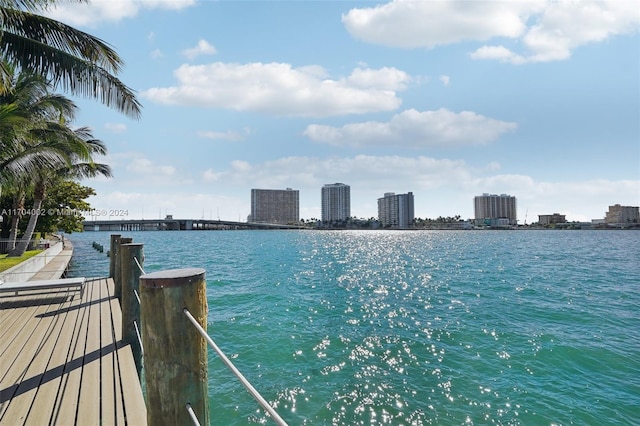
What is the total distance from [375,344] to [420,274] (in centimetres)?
1635

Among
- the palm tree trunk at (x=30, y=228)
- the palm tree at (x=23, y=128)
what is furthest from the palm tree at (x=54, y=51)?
the palm tree trunk at (x=30, y=228)

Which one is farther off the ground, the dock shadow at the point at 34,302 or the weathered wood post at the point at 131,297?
the weathered wood post at the point at 131,297

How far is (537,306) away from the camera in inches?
605

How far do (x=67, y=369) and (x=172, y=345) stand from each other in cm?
354

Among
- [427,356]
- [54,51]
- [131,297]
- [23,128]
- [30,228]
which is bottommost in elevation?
[427,356]

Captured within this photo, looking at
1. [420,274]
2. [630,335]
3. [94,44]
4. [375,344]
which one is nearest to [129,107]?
[94,44]

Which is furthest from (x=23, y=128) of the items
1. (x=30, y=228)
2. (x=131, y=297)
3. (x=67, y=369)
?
(x=30, y=228)

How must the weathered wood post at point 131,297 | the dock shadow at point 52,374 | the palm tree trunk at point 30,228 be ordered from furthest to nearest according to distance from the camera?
the palm tree trunk at point 30,228 → the weathered wood post at point 131,297 → the dock shadow at point 52,374

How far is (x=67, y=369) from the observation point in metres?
4.59

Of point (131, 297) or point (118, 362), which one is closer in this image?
point (118, 362)

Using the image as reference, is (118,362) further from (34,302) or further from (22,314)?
(34,302)

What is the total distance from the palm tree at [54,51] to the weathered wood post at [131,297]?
6553mm

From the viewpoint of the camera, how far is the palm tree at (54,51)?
9.03 metres

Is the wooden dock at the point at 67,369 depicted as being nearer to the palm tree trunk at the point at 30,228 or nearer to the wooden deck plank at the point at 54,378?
the wooden deck plank at the point at 54,378
